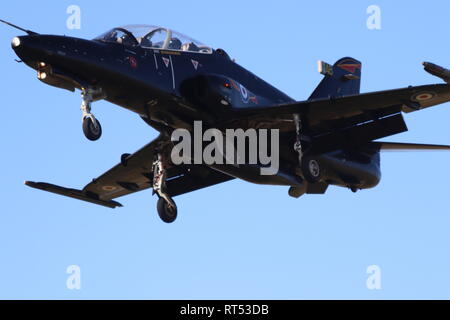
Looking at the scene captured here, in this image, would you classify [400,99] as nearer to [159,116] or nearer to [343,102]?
[343,102]

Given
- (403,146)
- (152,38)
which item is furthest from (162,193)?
(403,146)

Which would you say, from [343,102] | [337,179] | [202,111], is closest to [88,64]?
[202,111]

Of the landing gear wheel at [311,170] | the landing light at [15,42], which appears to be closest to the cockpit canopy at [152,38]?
the landing light at [15,42]

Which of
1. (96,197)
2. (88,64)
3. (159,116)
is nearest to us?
(88,64)

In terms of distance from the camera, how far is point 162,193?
2866 centimetres

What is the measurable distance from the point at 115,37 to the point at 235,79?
390 centimetres

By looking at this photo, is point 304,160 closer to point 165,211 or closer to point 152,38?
point 165,211

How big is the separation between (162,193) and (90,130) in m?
4.18

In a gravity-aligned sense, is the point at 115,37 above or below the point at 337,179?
above

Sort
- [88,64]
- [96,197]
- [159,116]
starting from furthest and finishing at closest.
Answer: [96,197]
[159,116]
[88,64]

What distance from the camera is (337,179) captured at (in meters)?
30.8

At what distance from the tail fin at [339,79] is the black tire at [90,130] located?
897 centimetres

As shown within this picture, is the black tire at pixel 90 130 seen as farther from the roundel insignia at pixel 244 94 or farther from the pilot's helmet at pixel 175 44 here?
the roundel insignia at pixel 244 94

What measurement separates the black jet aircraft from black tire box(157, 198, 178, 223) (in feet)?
0.09
